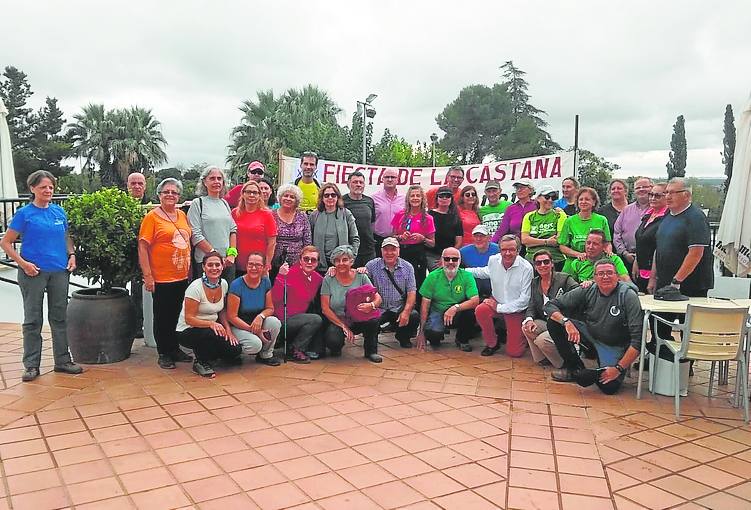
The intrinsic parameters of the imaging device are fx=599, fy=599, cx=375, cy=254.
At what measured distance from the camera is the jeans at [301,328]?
5188 millimetres

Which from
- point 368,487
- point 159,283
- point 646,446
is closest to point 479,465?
point 368,487

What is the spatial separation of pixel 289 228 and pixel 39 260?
1988 millimetres

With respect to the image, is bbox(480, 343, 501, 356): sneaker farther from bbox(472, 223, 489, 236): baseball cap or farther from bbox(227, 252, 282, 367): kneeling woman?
bbox(227, 252, 282, 367): kneeling woman

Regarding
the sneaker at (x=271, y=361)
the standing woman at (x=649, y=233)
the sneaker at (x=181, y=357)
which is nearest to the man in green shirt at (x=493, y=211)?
the standing woman at (x=649, y=233)

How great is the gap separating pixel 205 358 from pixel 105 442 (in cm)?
138

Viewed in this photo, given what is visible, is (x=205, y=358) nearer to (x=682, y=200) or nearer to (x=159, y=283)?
(x=159, y=283)

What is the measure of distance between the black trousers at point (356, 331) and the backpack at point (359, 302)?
0.06 meters

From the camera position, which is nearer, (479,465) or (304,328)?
(479,465)

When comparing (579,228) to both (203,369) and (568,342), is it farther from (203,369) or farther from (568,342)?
(203,369)

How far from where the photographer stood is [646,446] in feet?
11.5

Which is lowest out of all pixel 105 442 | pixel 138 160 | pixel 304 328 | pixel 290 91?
pixel 105 442

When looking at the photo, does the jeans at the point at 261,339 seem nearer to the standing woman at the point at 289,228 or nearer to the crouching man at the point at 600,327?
the standing woman at the point at 289,228

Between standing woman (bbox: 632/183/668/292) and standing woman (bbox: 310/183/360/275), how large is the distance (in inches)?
99.4

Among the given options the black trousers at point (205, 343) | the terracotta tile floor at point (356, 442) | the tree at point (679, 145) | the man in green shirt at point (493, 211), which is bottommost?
the terracotta tile floor at point (356, 442)
